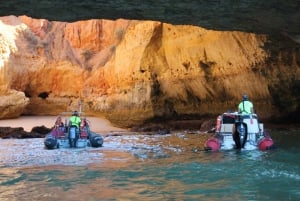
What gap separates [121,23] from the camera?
42.8 metres

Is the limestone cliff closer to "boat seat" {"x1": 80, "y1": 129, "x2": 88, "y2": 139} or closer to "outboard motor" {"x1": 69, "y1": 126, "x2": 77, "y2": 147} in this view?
"boat seat" {"x1": 80, "y1": 129, "x2": 88, "y2": 139}

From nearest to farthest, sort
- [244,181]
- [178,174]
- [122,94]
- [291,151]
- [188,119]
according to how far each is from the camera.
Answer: [244,181]
[178,174]
[291,151]
[188,119]
[122,94]

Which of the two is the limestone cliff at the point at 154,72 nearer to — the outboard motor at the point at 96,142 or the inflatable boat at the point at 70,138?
the outboard motor at the point at 96,142

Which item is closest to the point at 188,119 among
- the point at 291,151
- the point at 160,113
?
the point at 160,113

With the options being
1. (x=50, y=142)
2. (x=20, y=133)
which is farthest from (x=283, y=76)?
(x=20, y=133)

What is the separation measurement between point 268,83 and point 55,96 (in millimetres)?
22986

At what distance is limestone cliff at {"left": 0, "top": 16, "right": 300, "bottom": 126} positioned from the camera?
22.5 m

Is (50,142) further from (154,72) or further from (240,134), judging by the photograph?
(154,72)

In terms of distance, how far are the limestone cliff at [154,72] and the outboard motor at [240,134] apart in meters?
5.29

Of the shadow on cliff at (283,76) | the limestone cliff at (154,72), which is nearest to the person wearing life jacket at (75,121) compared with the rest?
the limestone cliff at (154,72)

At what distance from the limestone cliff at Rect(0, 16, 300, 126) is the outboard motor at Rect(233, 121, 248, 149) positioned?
17.4 ft

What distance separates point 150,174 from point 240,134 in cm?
518

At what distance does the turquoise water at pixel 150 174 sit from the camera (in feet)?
28.0

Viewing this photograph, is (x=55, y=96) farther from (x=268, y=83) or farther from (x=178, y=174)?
(x=178, y=174)
